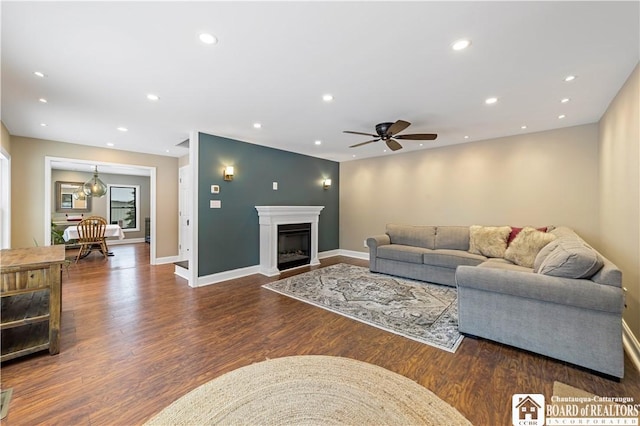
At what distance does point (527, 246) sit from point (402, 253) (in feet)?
5.84

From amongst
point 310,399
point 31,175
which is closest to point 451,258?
point 310,399

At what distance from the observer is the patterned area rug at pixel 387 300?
2794mm

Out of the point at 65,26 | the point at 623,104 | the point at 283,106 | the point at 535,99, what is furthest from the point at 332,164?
the point at 65,26

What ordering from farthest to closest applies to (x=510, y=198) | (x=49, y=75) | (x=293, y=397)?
1. (x=510, y=198)
2. (x=49, y=75)
3. (x=293, y=397)

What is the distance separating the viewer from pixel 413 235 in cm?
514

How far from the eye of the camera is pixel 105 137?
4.70m

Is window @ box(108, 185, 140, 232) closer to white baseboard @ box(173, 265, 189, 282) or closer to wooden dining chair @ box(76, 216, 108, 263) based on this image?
wooden dining chair @ box(76, 216, 108, 263)

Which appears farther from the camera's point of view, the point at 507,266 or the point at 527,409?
the point at 507,266

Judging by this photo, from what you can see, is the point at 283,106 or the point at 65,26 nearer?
the point at 65,26

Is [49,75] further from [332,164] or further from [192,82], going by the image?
[332,164]

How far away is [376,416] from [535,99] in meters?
3.68

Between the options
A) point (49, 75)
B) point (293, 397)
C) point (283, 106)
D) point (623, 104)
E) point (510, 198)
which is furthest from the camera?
point (510, 198)

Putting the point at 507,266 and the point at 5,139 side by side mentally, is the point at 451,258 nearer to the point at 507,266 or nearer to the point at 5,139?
the point at 507,266

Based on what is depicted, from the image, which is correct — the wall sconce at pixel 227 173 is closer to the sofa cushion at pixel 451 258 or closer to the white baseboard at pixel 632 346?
the sofa cushion at pixel 451 258
